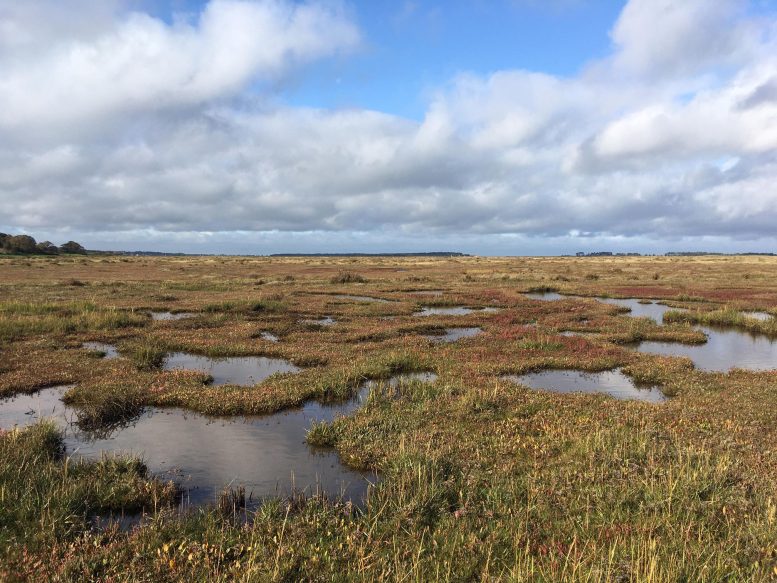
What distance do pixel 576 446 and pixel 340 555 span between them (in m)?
6.38

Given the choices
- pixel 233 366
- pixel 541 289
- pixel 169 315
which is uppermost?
pixel 541 289

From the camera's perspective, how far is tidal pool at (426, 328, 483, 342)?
84.3ft

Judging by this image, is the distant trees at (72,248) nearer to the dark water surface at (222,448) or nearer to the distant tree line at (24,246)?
the distant tree line at (24,246)

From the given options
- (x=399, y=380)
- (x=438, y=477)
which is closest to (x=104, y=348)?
(x=399, y=380)

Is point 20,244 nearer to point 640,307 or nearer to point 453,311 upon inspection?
point 453,311

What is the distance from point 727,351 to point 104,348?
103ft

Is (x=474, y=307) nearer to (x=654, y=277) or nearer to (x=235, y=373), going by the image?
(x=235, y=373)

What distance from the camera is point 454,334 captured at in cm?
2775

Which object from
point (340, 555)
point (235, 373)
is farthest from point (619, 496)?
point (235, 373)

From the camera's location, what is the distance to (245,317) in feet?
103

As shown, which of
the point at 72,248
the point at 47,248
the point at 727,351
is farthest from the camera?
the point at 72,248

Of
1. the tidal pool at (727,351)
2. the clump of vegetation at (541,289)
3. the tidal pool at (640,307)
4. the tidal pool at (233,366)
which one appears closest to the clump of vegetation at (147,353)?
the tidal pool at (233,366)

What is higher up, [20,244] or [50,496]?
[20,244]

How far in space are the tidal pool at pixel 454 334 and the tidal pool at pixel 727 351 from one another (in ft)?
29.1
